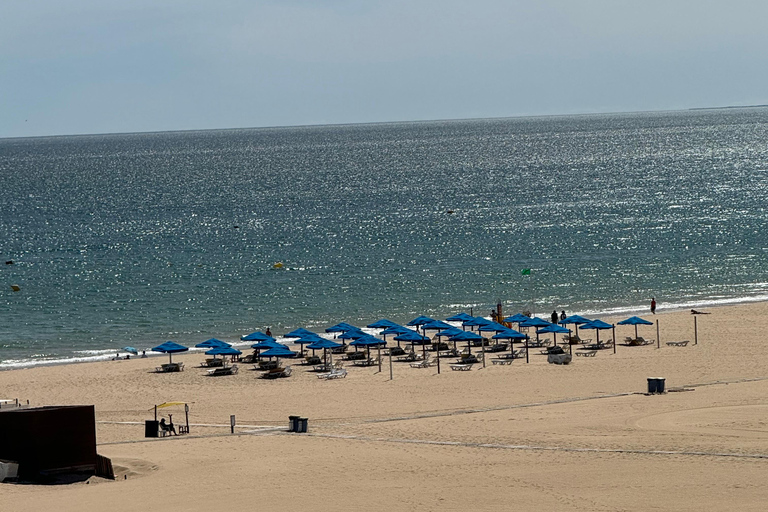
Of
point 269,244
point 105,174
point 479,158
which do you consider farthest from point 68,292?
point 479,158

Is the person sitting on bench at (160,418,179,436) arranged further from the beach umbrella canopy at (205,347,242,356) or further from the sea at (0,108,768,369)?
the sea at (0,108,768,369)

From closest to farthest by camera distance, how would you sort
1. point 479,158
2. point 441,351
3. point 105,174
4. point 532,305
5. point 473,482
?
point 473,482, point 441,351, point 532,305, point 105,174, point 479,158

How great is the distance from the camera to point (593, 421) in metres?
25.2

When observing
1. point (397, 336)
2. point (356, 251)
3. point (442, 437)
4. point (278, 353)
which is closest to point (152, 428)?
point (442, 437)

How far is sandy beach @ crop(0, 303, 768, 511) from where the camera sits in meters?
19.6

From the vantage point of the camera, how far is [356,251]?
6850cm

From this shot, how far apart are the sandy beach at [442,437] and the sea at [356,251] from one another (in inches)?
473

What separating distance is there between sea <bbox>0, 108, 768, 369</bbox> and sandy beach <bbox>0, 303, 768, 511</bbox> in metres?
12.0

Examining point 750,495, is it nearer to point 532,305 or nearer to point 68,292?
point 532,305

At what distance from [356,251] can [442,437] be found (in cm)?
4461

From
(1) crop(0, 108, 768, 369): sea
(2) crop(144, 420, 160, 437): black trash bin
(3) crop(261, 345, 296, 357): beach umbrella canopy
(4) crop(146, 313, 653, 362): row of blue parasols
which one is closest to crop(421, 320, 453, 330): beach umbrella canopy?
(4) crop(146, 313, 653, 362): row of blue parasols

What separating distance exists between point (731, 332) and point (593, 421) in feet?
56.1

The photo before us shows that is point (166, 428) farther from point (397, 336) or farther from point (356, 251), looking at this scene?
point (356, 251)

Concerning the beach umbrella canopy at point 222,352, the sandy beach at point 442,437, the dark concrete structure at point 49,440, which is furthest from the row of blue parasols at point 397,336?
the dark concrete structure at point 49,440
